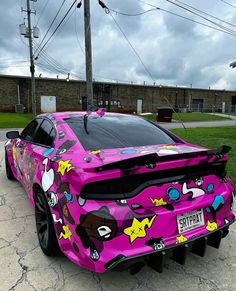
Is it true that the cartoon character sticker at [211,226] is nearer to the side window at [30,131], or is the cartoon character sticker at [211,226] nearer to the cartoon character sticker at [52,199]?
the cartoon character sticker at [52,199]

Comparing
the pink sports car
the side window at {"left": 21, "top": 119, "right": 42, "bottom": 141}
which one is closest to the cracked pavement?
the pink sports car

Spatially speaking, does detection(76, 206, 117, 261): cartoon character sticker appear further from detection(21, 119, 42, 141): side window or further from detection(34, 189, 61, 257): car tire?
detection(21, 119, 42, 141): side window

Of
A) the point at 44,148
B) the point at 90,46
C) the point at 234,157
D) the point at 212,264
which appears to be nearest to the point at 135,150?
the point at 44,148

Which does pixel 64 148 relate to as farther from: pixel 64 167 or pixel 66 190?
pixel 66 190

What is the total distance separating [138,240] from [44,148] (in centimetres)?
162

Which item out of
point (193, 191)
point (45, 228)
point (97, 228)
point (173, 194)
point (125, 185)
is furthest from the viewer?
point (45, 228)

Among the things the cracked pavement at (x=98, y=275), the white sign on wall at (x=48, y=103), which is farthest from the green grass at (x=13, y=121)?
the cracked pavement at (x=98, y=275)

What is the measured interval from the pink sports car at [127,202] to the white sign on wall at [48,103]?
104 ft

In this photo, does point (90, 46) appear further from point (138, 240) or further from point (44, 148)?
point (138, 240)

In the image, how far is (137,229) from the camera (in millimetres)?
2076

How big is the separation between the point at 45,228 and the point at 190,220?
1468mm

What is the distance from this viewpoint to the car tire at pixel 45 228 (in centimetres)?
266

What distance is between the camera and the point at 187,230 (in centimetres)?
228

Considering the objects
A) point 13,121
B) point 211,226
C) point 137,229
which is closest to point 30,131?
Result: point 137,229
